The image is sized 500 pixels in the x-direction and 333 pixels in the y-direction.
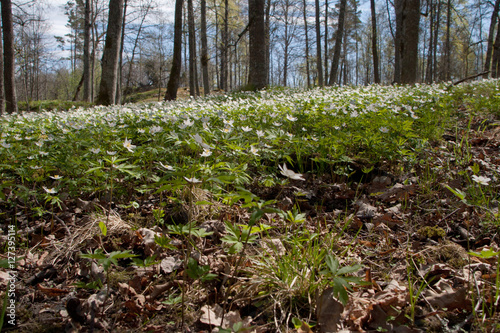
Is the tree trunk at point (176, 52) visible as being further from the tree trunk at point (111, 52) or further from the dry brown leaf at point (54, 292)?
the dry brown leaf at point (54, 292)

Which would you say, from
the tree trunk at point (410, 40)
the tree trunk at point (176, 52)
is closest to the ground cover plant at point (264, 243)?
the tree trunk at point (410, 40)

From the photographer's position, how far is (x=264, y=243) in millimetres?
1802

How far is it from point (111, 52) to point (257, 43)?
187 inches

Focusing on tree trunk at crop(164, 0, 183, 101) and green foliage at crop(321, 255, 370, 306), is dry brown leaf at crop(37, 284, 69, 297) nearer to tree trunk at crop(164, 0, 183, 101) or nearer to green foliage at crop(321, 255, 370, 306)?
green foliage at crop(321, 255, 370, 306)

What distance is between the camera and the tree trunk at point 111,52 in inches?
340

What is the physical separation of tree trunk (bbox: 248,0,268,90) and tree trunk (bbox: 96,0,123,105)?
4.24 meters

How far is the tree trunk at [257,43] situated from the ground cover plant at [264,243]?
773cm

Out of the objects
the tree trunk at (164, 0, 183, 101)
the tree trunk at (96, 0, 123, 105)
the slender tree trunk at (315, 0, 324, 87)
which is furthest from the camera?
the slender tree trunk at (315, 0, 324, 87)

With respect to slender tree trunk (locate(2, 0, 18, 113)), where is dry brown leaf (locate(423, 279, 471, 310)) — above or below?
below

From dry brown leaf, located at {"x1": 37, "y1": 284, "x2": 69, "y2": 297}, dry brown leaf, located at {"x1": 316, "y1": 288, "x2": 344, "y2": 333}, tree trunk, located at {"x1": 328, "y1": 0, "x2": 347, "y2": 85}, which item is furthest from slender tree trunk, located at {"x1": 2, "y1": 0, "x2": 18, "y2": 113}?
tree trunk, located at {"x1": 328, "y1": 0, "x2": 347, "y2": 85}

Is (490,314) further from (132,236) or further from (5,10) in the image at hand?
(5,10)

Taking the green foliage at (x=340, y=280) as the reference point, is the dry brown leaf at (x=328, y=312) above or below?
below

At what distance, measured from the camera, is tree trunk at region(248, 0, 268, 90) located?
10.1 m

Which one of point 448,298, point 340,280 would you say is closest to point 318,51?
point 448,298
